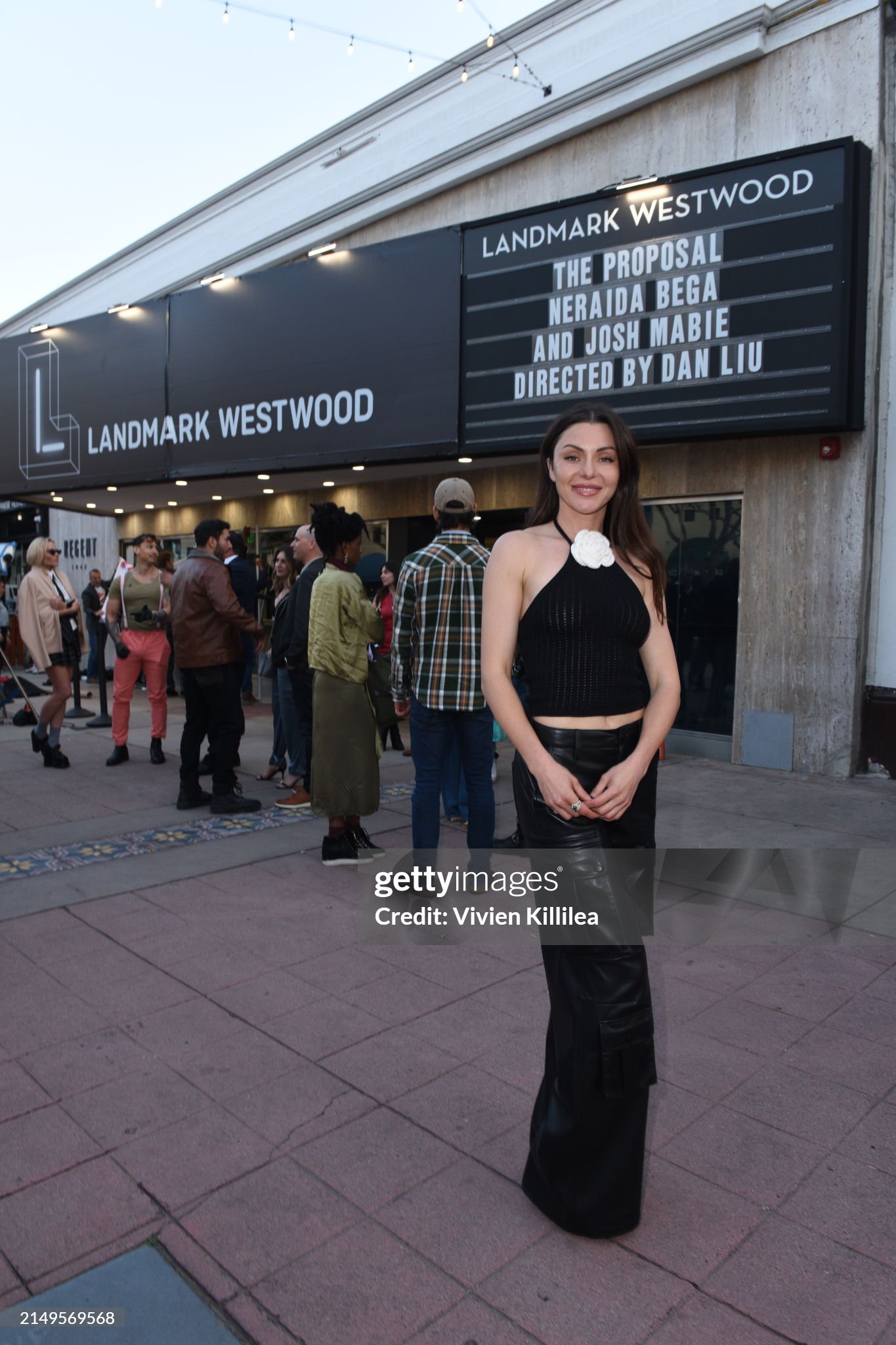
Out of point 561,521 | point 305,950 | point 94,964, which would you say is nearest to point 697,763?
point 305,950

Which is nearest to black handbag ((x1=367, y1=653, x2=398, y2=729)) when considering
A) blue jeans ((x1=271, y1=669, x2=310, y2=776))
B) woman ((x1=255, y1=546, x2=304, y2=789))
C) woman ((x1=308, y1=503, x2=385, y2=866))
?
woman ((x1=308, y1=503, x2=385, y2=866))

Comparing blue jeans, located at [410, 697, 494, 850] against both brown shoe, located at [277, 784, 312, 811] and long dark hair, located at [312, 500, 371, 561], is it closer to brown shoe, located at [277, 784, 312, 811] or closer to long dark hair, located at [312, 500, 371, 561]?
long dark hair, located at [312, 500, 371, 561]

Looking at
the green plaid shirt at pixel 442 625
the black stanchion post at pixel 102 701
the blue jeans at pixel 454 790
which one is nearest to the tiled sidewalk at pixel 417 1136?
the green plaid shirt at pixel 442 625

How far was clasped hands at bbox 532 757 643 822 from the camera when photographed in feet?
7.14

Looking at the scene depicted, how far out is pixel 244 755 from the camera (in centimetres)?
859

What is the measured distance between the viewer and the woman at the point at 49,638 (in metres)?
7.93

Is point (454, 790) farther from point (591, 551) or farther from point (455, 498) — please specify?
point (591, 551)

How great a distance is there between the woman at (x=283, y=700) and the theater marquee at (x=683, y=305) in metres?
2.05

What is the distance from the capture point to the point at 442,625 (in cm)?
451

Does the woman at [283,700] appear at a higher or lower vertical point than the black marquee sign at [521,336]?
lower

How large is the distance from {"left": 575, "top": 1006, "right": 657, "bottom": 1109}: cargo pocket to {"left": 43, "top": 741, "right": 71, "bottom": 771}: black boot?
6.64 meters

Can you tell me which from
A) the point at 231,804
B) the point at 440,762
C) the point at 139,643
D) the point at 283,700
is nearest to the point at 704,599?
the point at 283,700

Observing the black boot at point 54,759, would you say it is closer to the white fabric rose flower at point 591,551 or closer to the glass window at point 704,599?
the glass window at point 704,599

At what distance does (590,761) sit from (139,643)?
6.20 metres
